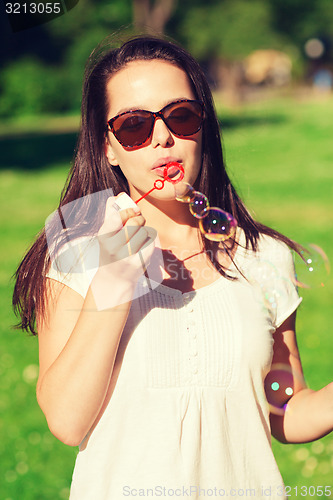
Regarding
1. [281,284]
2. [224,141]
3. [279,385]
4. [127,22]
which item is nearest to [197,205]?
[281,284]

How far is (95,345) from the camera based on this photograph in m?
1.61

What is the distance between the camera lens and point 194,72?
6.60 feet

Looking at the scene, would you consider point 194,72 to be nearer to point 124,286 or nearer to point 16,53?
point 124,286

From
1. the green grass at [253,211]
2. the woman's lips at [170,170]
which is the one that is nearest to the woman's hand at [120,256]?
the woman's lips at [170,170]

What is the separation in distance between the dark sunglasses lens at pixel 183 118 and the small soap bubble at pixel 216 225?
267 mm

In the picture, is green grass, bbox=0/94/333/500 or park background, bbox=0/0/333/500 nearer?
green grass, bbox=0/94/333/500

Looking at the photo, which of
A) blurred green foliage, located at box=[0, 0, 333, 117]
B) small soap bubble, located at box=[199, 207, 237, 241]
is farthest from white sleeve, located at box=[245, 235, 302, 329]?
blurred green foliage, located at box=[0, 0, 333, 117]

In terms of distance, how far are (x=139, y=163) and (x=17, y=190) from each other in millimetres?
13105

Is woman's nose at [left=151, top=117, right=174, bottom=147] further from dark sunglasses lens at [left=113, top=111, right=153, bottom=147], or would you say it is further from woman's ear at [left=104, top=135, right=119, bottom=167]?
woman's ear at [left=104, top=135, right=119, bottom=167]

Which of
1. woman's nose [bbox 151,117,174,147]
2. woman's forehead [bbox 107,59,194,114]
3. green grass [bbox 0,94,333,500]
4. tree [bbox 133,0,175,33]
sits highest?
tree [bbox 133,0,175,33]

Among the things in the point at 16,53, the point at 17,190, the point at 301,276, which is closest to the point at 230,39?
the point at 16,53

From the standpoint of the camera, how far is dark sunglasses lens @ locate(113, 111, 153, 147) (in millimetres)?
1836

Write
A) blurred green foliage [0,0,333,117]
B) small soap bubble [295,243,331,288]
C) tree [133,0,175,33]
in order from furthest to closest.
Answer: tree [133,0,175,33] < blurred green foliage [0,0,333,117] < small soap bubble [295,243,331,288]

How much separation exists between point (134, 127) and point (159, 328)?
57 centimetres
